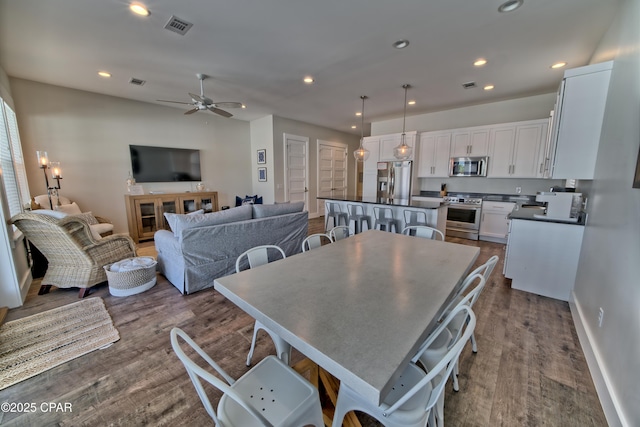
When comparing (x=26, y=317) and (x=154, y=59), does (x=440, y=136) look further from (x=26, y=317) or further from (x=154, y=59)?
(x=26, y=317)

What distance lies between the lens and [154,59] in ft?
10.4

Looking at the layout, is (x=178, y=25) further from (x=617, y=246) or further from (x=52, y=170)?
(x=617, y=246)

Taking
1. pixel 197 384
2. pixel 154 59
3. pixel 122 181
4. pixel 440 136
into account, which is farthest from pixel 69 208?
pixel 440 136

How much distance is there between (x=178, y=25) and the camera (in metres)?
2.45

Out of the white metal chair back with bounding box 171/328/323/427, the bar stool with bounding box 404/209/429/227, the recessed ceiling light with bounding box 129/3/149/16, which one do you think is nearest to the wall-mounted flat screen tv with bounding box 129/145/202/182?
the recessed ceiling light with bounding box 129/3/149/16

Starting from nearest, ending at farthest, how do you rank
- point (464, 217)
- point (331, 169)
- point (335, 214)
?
1. point (335, 214)
2. point (464, 217)
3. point (331, 169)

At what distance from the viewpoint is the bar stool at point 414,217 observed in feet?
13.0

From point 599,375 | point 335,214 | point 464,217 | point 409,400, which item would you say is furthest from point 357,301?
point 464,217

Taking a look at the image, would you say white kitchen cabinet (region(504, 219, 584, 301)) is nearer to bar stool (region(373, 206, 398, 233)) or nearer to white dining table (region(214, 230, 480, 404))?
white dining table (region(214, 230, 480, 404))

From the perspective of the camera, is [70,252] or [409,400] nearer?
[409,400]

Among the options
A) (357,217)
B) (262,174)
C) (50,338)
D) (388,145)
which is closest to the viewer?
(50,338)

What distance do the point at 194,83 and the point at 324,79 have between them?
212 cm

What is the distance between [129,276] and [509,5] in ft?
15.1

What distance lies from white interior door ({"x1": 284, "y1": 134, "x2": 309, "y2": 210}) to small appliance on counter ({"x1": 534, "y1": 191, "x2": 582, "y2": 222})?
17.0ft
